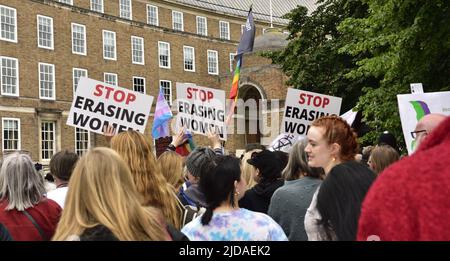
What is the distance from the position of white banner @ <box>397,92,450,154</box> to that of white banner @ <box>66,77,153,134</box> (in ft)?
13.9

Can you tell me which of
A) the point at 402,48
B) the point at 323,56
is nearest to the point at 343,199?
the point at 402,48

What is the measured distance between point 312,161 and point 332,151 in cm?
17

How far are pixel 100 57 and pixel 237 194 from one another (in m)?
42.8

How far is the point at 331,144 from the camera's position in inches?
161

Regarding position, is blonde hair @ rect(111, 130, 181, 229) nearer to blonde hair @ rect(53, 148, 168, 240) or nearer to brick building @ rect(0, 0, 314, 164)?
blonde hair @ rect(53, 148, 168, 240)

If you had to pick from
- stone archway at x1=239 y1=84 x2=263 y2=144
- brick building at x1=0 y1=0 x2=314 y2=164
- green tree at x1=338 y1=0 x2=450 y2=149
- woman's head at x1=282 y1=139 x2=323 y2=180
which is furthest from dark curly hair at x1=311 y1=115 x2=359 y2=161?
stone archway at x1=239 y1=84 x2=263 y2=144

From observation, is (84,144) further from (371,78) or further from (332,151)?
(332,151)

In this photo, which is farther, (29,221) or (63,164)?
(63,164)

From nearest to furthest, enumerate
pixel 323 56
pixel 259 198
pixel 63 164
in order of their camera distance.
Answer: pixel 63 164 < pixel 259 198 < pixel 323 56

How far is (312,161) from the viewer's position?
4180mm

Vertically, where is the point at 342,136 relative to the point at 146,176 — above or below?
above

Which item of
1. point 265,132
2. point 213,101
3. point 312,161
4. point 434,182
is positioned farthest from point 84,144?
point 434,182

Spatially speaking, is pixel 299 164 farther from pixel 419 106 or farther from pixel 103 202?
pixel 419 106

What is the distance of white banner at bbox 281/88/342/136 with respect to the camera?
40.5 feet
